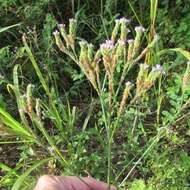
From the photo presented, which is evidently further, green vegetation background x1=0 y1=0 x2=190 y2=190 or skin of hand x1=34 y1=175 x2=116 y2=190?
green vegetation background x1=0 y1=0 x2=190 y2=190

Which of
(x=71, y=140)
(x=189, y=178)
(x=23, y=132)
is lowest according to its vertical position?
(x=189, y=178)

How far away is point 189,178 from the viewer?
2.06m

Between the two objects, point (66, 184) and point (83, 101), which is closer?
point (66, 184)

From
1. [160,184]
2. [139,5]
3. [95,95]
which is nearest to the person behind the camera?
[160,184]

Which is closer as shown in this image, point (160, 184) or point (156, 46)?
point (160, 184)

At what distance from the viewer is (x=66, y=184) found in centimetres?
151

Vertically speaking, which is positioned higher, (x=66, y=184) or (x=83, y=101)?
(x=66, y=184)

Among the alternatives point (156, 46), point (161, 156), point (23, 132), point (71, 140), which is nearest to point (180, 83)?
point (156, 46)

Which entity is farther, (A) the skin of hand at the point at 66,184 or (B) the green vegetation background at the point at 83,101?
(B) the green vegetation background at the point at 83,101

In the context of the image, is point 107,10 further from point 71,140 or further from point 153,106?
point 71,140

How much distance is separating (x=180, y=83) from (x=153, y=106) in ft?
0.66

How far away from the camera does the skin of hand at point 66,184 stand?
143cm

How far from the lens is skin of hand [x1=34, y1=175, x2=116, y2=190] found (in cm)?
143

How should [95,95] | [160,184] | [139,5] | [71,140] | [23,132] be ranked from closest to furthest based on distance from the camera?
1. [23,132]
2. [160,184]
3. [71,140]
4. [95,95]
5. [139,5]
